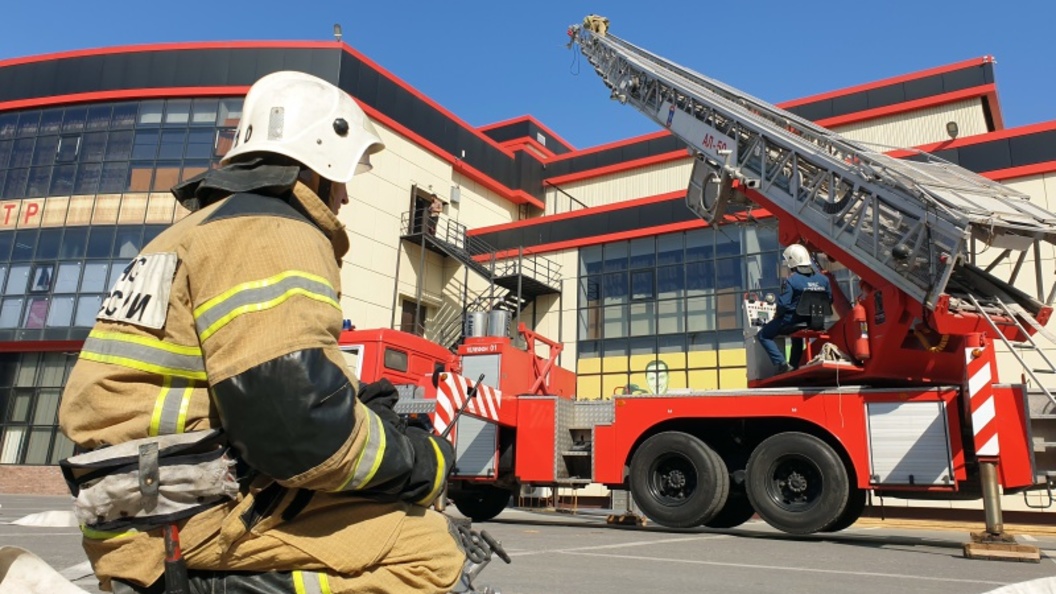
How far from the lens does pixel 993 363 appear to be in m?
6.70

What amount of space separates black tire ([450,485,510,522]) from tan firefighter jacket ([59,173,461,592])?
28.6ft

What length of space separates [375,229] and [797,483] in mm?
17555

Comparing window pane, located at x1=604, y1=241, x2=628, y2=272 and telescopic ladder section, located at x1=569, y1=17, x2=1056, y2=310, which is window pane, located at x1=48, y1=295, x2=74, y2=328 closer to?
window pane, located at x1=604, y1=241, x2=628, y2=272

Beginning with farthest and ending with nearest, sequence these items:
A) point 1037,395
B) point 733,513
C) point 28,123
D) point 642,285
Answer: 1. point 28,123
2. point 642,285
3. point 733,513
4. point 1037,395

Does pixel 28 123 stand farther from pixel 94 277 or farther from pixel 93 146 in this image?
pixel 94 277

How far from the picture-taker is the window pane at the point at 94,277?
2162 centimetres

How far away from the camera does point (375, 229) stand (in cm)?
2302

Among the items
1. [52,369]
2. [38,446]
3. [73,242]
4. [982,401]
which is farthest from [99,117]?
[982,401]

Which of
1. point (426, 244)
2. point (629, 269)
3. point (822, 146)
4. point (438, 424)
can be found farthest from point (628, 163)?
point (438, 424)

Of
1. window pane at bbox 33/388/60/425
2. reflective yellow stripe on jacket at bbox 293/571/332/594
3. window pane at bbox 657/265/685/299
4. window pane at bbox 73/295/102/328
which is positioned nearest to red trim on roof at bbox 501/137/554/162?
window pane at bbox 657/265/685/299

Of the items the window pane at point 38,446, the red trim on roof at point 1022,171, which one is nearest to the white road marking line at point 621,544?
the red trim on roof at point 1022,171

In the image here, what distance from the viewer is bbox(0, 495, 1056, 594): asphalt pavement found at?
401 centimetres

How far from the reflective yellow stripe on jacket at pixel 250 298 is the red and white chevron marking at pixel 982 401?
6.79 meters

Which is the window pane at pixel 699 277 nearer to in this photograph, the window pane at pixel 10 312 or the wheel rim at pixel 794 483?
the wheel rim at pixel 794 483
